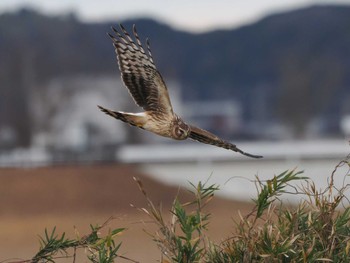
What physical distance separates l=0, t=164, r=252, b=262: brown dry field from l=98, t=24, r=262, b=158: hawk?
4157 centimetres

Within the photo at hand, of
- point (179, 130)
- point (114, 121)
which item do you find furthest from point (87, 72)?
point (179, 130)

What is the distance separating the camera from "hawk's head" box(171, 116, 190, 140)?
10195 millimetres

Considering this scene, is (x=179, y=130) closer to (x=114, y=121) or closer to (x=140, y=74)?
(x=140, y=74)

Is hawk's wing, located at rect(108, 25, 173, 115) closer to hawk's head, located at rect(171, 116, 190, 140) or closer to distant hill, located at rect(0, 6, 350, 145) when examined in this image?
hawk's head, located at rect(171, 116, 190, 140)

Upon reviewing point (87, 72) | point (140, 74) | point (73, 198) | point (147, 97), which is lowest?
point (147, 97)

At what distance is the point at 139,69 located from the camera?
11.4 metres

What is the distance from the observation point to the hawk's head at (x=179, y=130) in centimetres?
1020

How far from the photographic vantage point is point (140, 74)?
37.3 feet

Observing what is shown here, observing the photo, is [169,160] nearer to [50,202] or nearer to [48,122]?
[50,202]

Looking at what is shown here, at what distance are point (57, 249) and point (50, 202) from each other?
5289 cm

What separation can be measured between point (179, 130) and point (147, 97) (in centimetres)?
75

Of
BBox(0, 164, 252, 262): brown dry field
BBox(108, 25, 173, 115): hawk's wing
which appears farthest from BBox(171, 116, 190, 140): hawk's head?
BBox(0, 164, 252, 262): brown dry field

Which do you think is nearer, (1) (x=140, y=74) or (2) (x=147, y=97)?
(2) (x=147, y=97)

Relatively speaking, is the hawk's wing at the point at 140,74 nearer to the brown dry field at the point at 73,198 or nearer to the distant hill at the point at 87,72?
the brown dry field at the point at 73,198
